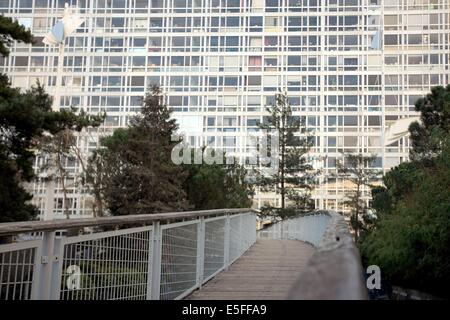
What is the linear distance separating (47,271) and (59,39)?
217 ft

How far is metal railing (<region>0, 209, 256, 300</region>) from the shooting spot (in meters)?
3.76

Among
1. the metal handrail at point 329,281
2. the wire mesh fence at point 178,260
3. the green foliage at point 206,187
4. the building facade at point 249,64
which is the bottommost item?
the wire mesh fence at point 178,260

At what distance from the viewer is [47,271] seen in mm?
3971

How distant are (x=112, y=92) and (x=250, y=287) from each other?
217 ft

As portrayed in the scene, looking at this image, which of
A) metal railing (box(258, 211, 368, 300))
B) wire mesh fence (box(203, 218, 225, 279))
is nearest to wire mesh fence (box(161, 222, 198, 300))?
wire mesh fence (box(203, 218, 225, 279))

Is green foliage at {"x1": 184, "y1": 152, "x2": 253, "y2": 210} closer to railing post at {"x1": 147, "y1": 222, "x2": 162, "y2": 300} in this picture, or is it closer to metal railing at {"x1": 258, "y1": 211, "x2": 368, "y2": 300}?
railing post at {"x1": 147, "y1": 222, "x2": 162, "y2": 300}

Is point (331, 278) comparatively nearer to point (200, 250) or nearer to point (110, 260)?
point (110, 260)

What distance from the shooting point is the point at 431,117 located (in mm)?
27094

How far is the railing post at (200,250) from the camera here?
8.76 metres

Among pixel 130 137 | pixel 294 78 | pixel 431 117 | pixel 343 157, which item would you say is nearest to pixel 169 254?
pixel 431 117

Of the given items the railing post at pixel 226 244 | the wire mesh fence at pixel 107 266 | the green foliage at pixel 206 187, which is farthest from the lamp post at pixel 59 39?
the wire mesh fence at pixel 107 266

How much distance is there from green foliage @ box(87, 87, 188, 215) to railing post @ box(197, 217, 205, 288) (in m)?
22.3

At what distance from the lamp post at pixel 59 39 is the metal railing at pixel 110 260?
190 feet

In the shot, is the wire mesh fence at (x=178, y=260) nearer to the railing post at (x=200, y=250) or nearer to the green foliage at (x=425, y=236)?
the railing post at (x=200, y=250)
